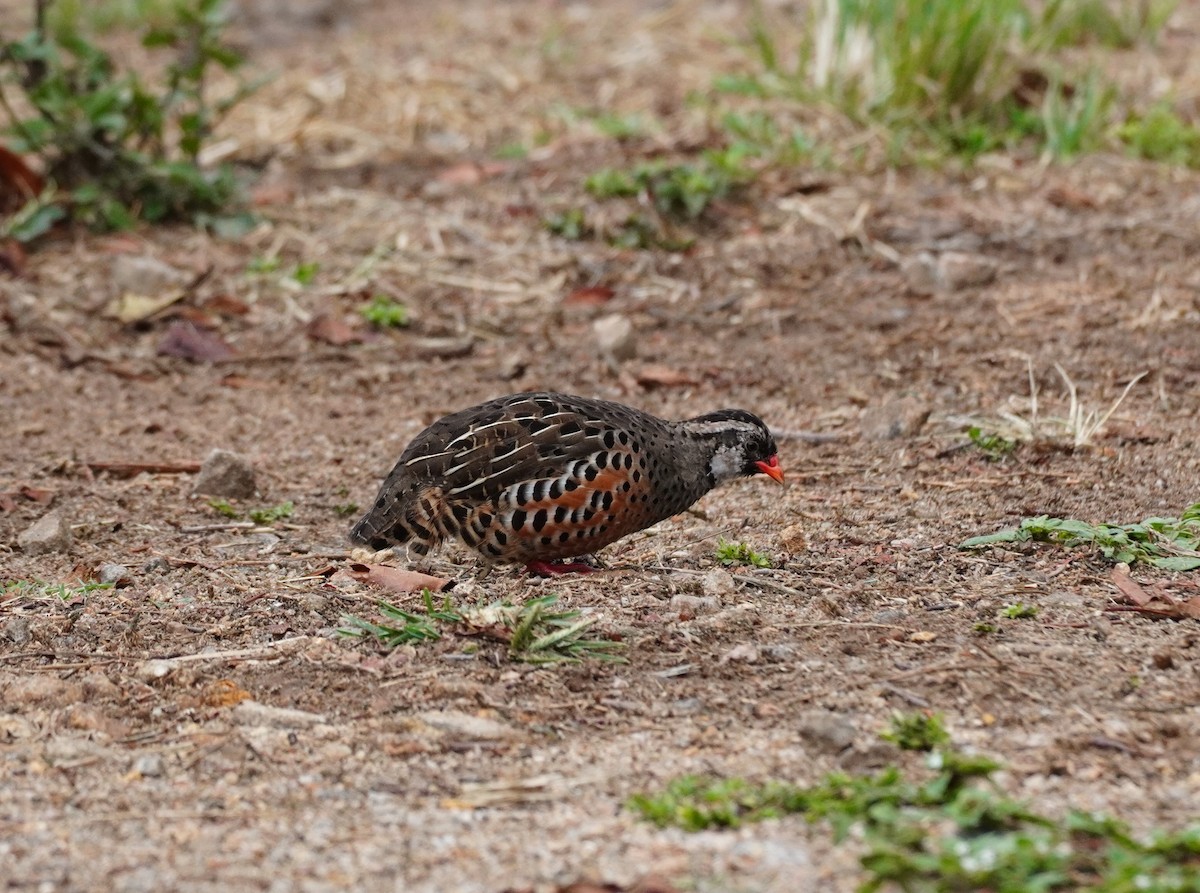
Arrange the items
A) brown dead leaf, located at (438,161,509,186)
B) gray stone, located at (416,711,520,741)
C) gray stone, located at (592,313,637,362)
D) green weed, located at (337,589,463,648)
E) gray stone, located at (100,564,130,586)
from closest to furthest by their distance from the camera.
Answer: gray stone, located at (416,711,520,741)
green weed, located at (337,589,463,648)
gray stone, located at (100,564,130,586)
gray stone, located at (592,313,637,362)
brown dead leaf, located at (438,161,509,186)

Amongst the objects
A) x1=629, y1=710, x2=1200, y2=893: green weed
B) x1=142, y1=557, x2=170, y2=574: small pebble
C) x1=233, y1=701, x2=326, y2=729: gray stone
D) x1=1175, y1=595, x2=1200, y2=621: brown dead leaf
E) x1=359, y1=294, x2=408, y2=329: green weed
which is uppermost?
x1=629, y1=710, x2=1200, y2=893: green weed

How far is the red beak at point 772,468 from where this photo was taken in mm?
6168

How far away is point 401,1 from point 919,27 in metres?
6.38

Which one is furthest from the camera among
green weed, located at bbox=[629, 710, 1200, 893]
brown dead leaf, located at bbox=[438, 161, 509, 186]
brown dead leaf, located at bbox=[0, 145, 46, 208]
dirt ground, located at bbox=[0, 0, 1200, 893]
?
brown dead leaf, located at bbox=[438, 161, 509, 186]

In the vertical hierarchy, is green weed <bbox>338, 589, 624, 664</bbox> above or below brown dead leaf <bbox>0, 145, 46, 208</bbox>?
above

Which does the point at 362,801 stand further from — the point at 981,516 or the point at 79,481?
the point at 79,481

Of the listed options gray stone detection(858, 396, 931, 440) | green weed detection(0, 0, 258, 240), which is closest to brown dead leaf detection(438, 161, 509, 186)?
green weed detection(0, 0, 258, 240)

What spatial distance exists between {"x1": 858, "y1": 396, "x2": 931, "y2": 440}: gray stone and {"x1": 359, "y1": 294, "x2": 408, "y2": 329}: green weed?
103 inches

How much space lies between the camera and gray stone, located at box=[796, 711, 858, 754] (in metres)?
3.97

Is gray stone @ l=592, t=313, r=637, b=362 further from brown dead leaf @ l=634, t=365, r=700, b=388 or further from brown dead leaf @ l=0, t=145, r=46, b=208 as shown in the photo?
brown dead leaf @ l=0, t=145, r=46, b=208

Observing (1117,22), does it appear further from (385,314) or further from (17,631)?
(17,631)

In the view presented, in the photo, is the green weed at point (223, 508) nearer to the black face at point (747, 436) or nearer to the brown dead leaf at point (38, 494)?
the brown dead leaf at point (38, 494)

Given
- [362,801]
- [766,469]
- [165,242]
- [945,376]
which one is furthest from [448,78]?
[362,801]

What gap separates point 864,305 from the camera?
8.52 m
